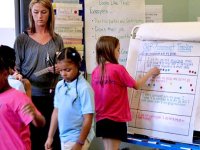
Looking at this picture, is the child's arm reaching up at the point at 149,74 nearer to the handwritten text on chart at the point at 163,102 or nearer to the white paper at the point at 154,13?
the handwritten text on chart at the point at 163,102

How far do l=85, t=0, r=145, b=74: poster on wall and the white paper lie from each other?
7 cm

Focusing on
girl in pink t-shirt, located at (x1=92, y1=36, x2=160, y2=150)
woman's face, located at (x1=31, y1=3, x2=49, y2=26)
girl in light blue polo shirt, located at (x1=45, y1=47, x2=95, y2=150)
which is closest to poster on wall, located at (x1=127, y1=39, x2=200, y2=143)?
girl in pink t-shirt, located at (x1=92, y1=36, x2=160, y2=150)

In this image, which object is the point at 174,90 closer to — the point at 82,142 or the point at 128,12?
the point at 82,142

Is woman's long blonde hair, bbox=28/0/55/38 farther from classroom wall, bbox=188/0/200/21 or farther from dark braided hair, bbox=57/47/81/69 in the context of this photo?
classroom wall, bbox=188/0/200/21

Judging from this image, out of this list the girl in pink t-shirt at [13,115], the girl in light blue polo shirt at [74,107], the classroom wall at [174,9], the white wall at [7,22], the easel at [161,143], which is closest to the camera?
the girl in pink t-shirt at [13,115]

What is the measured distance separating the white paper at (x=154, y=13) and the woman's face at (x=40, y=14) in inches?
47.8

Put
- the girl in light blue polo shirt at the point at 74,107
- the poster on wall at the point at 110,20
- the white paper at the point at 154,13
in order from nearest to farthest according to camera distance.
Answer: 1. the girl in light blue polo shirt at the point at 74,107
2. the poster on wall at the point at 110,20
3. the white paper at the point at 154,13

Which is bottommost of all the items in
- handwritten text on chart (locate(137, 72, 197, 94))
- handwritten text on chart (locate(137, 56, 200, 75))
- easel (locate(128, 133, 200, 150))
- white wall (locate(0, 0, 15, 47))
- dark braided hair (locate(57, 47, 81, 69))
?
easel (locate(128, 133, 200, 150))

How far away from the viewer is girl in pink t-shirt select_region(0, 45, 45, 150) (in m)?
1.74

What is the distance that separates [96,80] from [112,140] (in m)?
0.43

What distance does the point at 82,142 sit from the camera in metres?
2.13

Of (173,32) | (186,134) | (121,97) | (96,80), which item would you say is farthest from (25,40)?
(186,134)

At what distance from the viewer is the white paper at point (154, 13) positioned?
3582 millimetres

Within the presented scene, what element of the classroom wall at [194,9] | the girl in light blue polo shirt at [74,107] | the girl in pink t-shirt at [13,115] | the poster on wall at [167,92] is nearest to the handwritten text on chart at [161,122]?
the poster on wall at [167,92]
